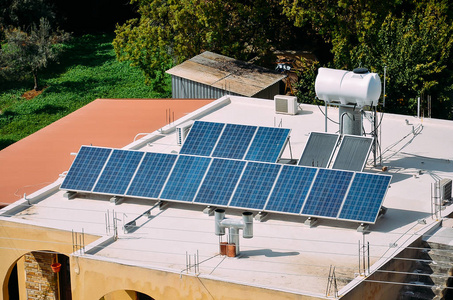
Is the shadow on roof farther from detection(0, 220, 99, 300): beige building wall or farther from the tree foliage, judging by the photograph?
Answer: the tree foliage

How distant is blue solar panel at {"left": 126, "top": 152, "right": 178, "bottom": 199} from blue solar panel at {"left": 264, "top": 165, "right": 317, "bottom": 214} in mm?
3126

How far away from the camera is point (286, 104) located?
2925 cm

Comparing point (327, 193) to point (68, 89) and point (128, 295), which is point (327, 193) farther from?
point (68, 89)

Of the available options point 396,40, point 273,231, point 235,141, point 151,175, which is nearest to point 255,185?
A: point 273,231

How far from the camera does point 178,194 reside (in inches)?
868

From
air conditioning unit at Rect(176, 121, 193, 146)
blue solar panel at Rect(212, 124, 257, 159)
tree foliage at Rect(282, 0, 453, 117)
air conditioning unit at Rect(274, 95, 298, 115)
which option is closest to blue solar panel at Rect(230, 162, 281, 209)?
blue solar panel at Rect(212, 124, 257, 159)

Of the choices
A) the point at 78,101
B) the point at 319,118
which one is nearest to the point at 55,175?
the point at 319,118

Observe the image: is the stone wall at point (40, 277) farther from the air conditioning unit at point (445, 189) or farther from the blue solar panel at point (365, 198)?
the air conditioning unit at point (445, 189)

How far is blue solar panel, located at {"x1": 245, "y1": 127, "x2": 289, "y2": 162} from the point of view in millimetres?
23219

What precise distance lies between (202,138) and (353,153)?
14.8 feet

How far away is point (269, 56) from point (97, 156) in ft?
73.5

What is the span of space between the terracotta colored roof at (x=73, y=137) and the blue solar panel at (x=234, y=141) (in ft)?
19.7

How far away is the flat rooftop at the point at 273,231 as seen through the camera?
18562 millimetres

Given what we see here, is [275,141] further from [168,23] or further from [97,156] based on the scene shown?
[168,23]
